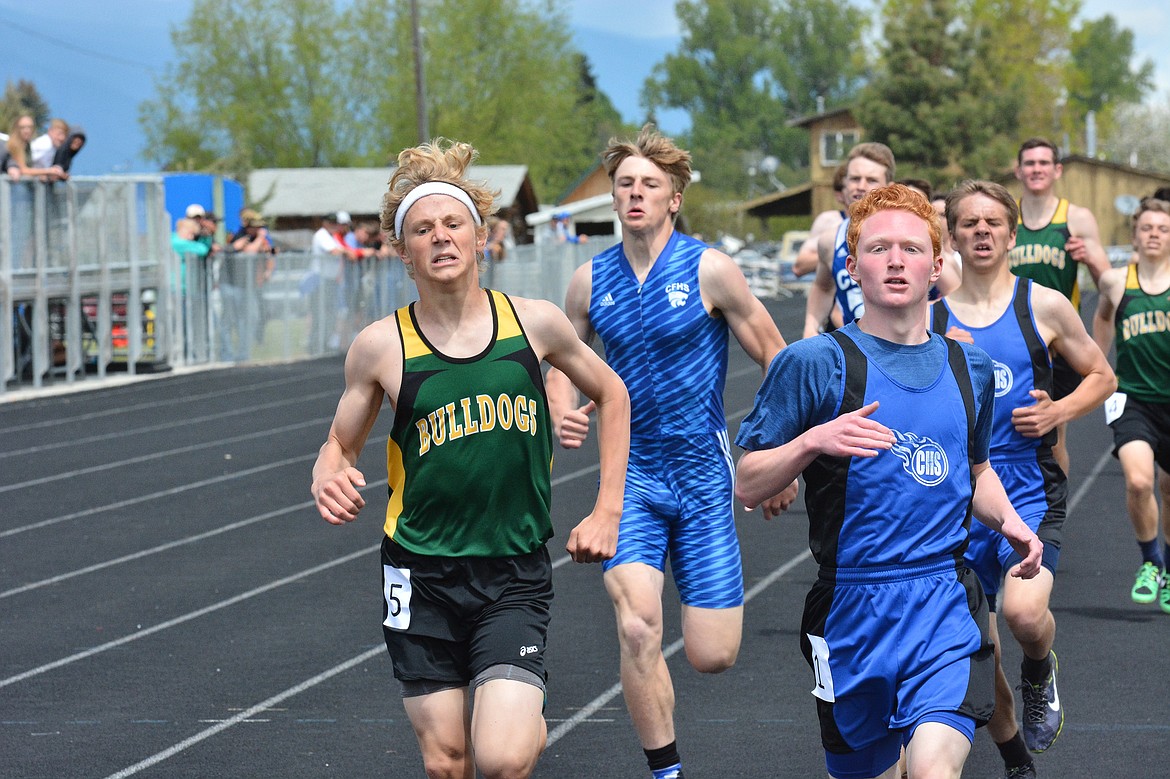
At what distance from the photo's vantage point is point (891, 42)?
214 feet

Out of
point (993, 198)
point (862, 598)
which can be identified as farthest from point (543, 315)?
point (993, 198)

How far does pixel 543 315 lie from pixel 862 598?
1.20 m

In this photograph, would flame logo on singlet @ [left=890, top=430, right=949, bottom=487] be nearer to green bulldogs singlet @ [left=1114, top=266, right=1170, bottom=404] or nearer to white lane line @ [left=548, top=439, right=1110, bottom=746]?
white lane line @ [left=548, top=439, right=1110, bottom=746]

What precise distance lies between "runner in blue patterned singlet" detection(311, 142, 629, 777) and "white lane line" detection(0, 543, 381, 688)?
3365 mm

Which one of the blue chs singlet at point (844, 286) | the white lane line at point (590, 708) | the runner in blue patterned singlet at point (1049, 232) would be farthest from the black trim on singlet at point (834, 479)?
the runner in blue patterned singlet at point (1049, 232)

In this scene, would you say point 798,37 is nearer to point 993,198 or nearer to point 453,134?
point 453,134

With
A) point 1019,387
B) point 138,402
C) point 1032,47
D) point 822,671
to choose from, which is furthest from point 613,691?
point 1032,47

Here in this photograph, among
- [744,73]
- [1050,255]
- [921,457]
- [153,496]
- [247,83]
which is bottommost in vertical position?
[153,496]

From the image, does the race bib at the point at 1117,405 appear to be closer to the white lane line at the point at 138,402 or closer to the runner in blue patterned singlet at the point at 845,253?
the runner in blue patterned singlet at the point at 845,253

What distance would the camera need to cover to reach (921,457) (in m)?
3.98

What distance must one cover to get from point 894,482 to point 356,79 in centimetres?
7146

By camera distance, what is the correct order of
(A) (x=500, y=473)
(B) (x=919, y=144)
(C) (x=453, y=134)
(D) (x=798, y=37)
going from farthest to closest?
(D) (x=798, y=37)
(C) (x=453, y=134)
(B) (x=919, y=144)
(A) (x=500, y=473)

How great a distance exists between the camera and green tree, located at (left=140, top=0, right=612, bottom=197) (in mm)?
71438

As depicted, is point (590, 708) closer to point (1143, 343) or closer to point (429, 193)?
point (429, 193)
